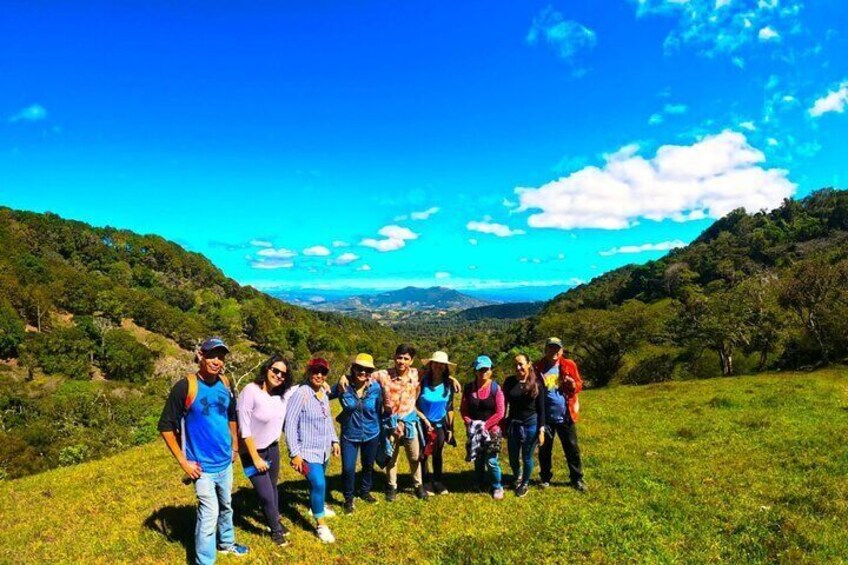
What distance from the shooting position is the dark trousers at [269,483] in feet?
23.7

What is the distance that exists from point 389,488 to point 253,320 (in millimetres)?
170610

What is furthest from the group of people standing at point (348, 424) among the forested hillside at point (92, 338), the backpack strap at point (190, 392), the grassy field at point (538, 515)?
the forested hillside at point (92, 338)

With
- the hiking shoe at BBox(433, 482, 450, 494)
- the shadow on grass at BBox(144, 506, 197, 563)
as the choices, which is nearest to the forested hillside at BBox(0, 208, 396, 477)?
the shadow on grass at BBox(144, 506, 197, 563)

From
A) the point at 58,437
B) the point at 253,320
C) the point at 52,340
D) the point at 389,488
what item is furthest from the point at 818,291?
the point at 253,320

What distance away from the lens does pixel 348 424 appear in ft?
27.9

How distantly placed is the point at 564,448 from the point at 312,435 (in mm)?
5432

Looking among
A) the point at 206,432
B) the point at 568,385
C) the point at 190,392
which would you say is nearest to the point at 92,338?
the point at 206,432

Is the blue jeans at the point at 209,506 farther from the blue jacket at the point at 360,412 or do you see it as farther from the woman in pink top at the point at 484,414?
the woman in pink top at the point at 484,414

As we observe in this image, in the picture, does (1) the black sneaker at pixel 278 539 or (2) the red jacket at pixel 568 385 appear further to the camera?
(2) the red jacket at pixel 568 385

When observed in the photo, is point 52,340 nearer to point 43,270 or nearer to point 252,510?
point 43,270

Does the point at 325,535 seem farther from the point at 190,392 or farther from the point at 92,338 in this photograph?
the point at 92,338

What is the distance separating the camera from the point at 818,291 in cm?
3953

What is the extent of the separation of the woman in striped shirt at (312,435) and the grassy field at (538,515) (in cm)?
64

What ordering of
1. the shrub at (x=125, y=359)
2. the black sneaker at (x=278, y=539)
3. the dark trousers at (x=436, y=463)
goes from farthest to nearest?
the shrub at (x=125, y=359), the dark trousers at (x=436, y=463), the black sneaker at (x=278, y=539)
